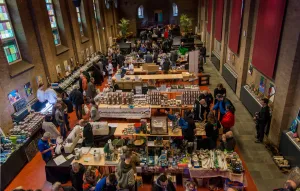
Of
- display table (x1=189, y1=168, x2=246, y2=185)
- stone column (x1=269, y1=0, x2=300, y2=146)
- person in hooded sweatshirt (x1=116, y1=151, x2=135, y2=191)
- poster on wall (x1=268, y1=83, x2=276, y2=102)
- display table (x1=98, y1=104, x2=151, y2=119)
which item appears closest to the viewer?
person in hooded sweatshirt (x1=116, y1=151, x2=135, y2=191)

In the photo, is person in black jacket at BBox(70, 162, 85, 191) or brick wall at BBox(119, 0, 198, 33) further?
brick wall at BBox(119, 0, 198, 33)

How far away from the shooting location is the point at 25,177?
7082 millimetres

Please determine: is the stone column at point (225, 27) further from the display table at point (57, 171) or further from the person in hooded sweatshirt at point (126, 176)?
the display table at point (57, 171)

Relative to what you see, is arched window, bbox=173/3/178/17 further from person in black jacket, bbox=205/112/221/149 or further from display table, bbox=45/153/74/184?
display table, bbox=45/153/74/184

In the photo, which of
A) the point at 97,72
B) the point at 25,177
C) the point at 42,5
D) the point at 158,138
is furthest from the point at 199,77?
the point at 25,177

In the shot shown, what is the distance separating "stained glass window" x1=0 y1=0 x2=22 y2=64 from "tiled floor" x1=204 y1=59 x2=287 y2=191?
9.36 meters

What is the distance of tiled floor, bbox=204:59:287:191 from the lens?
633 centimetres

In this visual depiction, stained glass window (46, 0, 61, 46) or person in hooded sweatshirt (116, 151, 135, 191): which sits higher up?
stained glass window (46, 0, 61, 46)

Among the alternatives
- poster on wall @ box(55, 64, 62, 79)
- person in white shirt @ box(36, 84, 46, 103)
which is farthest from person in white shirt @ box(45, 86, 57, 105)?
poster on wall @ box(55, 64, 62, 79)

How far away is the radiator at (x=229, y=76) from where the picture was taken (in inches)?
467

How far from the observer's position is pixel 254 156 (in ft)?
24.2

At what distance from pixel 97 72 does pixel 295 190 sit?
1177 cm

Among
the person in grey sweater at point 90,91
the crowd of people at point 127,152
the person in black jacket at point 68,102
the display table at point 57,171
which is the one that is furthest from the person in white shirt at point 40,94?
the display table at point 57,171

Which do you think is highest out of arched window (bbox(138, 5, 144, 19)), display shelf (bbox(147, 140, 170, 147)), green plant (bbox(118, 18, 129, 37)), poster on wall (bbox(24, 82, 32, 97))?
arched window (bbox(138, 5, 144, 19))
